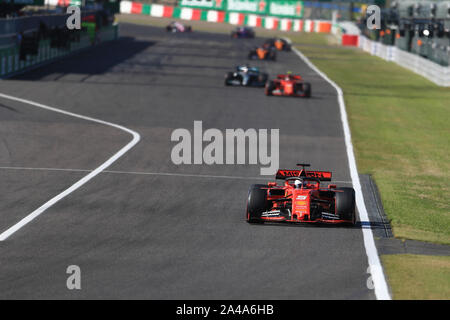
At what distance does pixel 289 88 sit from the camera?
130ft

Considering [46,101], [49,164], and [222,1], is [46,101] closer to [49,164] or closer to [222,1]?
[49,164]

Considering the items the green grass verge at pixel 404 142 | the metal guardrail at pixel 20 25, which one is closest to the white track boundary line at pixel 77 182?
the green grass verge at pixel 404 142

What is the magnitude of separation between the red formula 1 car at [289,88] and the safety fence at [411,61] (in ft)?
35.4

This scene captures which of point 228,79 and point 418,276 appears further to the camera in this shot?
point 228,79

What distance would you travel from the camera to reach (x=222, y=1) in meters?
120

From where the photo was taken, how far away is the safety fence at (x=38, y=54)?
42.9 m

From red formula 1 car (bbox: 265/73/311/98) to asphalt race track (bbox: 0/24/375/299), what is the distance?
618 millimetres

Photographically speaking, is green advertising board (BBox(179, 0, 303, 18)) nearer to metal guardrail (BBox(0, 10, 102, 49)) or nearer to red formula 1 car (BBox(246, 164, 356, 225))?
metal guardrail (BBox(0, 10, 102, 49))

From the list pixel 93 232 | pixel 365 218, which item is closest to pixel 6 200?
pixel 93 232

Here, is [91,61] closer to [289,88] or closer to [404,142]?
[289,88]

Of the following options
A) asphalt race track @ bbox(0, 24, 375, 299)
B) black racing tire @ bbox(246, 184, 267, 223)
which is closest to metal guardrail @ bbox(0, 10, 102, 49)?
asphalt race track @ bbox(0, 24, 375, 299)

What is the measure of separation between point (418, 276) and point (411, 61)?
49.6 m

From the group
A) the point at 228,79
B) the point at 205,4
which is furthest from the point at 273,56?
the point at 205,4
